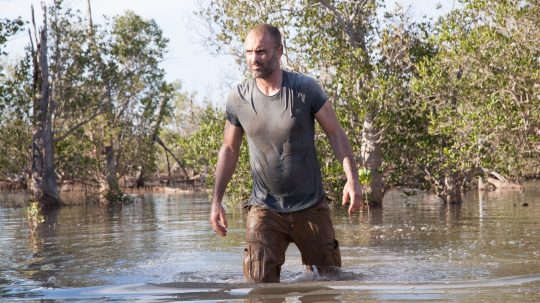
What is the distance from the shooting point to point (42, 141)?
3456cm

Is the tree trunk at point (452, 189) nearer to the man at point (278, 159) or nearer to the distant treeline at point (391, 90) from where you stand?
the distant treeline at point (391, 90)

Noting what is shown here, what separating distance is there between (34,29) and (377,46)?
1503 centimetres

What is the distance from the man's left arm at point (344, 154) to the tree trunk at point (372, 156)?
16.9 metres

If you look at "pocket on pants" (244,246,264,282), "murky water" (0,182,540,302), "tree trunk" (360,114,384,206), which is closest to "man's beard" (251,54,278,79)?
"pocket on pants" (244,246,264,282)

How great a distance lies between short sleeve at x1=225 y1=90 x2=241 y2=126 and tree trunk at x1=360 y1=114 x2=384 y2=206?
16.8 metres

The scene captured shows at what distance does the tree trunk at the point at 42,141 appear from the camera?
3384 cm

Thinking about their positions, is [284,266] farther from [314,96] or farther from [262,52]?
[262,52]

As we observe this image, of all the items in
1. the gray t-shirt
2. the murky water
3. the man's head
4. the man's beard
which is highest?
the man's head

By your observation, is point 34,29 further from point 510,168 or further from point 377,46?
point 510,168

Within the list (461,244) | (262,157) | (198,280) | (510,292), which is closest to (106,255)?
(198,280)

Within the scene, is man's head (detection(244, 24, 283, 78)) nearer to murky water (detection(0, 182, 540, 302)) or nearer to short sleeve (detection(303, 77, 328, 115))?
short sleeve (detection(303, 77, 328, 115))

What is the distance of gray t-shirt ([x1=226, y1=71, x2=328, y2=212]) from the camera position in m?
6.57

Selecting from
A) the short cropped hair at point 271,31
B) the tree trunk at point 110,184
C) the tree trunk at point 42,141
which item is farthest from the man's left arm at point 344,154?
the tree trunk at point 110,184

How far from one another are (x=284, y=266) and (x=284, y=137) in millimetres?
3399
